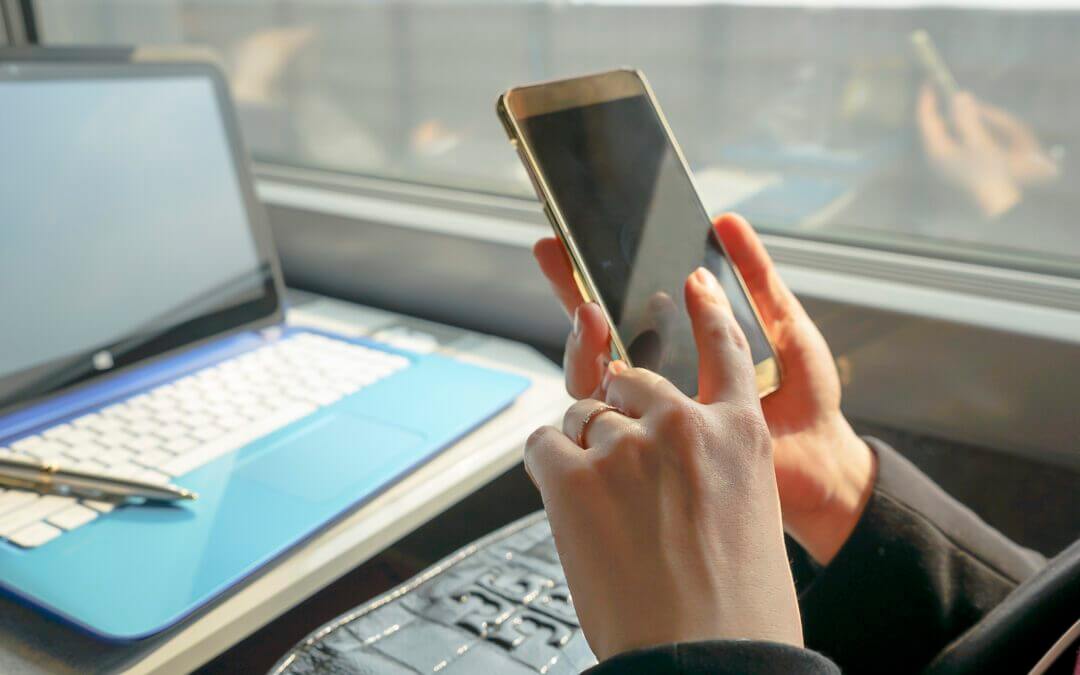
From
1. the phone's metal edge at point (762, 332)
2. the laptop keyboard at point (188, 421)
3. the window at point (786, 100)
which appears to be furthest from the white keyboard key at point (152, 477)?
the window at point (786, 100)

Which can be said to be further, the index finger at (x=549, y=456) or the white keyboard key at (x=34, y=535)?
the white keyboard key at (x=34, y=535)

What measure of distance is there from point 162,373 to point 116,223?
0.13 meters

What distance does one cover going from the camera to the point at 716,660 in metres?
0.35

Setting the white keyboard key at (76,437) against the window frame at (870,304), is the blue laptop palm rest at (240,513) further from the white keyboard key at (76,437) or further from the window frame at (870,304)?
the window frame at (870,304)

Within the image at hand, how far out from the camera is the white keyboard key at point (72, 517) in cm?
55

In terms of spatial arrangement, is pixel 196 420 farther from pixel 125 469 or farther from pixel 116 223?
pixel 116 223

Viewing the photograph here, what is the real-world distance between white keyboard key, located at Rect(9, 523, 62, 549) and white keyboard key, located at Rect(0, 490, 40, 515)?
30mm

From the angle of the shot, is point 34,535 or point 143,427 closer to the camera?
point 34,535

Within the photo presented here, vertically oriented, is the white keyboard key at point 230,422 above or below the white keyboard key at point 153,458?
below

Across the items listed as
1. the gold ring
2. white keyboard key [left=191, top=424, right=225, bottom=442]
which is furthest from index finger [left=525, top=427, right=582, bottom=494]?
white keyboard key [left=191, top=424, right=225, bottom=442]

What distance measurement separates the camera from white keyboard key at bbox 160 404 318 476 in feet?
2.03

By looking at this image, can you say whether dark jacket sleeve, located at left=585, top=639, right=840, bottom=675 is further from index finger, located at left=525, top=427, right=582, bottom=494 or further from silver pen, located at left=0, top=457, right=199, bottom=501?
silver pen, located at left=0, top=457, right=199, bottom=501

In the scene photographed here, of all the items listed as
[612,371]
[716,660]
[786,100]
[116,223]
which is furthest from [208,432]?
[786,100]

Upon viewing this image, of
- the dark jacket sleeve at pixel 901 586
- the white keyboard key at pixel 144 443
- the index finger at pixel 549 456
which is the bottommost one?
the dark jacket sleeve at pixel 901 586
